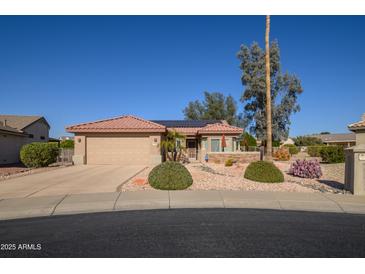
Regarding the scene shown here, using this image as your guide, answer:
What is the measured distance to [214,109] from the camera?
191 feet

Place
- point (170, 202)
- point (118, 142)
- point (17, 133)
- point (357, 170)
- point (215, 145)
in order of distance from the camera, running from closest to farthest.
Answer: point (170, 202) < point (357, 170) < point (118, 142) < point (17, 133) < point (215, 145)

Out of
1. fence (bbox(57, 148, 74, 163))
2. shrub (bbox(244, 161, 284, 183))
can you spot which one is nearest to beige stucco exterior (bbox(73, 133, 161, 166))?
fence (bbox(57, 148, 74, 163))

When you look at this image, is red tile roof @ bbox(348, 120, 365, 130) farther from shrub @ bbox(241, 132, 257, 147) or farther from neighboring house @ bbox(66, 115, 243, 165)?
shrub @ bbox(241, 132, 257, 147)

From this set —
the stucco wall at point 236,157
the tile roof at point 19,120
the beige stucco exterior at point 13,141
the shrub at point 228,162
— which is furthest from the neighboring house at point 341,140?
the tile roof at point 19,120

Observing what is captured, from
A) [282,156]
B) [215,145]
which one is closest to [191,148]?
[215,145]

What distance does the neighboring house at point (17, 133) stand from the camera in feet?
78.1

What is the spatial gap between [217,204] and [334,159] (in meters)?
19.1

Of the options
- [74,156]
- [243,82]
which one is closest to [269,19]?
[74,156]

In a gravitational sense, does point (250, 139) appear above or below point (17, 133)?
below

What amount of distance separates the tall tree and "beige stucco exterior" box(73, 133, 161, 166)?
34746 millimetres

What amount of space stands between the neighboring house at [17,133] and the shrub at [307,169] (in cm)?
2132

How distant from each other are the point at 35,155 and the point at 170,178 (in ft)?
42.7

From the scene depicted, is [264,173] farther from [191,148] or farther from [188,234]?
[191,148]

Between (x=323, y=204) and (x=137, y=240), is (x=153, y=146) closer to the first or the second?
(x=323, y=204)
